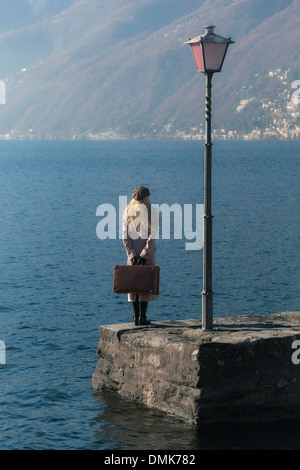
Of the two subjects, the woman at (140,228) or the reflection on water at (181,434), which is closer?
the reflection on water at (181,434)

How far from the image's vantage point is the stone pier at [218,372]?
38.4 ft

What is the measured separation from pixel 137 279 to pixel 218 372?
6.85ft

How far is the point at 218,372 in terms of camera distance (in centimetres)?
1170

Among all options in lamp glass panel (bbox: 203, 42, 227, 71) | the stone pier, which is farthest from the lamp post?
the stone pier

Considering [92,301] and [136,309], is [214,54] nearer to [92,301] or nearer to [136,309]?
[136,309]

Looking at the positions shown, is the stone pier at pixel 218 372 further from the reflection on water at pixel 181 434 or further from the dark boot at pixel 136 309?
the dark boot at pixel 136 309

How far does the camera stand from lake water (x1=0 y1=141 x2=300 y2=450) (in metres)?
12.0

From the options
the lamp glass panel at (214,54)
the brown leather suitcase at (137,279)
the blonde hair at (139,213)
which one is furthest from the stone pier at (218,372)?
the lamp glass panel at (214,54)

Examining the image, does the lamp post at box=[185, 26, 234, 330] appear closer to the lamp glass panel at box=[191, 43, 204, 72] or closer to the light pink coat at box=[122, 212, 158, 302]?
the lamp glass panel at box=[191, 43, 204, 72]

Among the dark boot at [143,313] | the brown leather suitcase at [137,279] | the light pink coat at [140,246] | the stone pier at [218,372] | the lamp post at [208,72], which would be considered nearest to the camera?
the stone pier at [218,372]

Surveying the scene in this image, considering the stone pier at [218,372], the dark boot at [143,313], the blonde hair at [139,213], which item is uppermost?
the blonde hair at [139,213]

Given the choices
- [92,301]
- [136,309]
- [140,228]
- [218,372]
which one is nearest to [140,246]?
[140,228]

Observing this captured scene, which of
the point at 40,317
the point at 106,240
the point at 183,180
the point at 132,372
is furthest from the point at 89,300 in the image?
the point at 183,180

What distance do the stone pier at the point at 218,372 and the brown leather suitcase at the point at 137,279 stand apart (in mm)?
761
